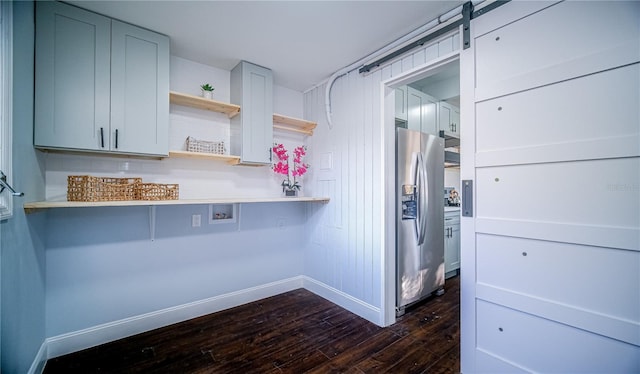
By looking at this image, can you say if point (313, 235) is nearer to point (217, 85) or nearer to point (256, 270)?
point (256, 270)

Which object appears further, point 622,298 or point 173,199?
point 173,199

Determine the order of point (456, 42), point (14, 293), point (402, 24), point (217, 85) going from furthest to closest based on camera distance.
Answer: point (217, 85)
point (402, 24)
point (456, 42)
point (14, 293)

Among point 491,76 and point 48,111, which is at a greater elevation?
point 491,76

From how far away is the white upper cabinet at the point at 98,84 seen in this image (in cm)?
173

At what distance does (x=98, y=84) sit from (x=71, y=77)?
14 centimetres

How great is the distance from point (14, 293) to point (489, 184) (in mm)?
2820

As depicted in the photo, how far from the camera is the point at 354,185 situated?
269cm

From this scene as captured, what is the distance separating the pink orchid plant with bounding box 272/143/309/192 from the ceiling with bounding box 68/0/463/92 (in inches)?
36.3

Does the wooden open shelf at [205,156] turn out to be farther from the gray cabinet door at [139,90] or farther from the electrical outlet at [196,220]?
the electrical outlet at [196,220]

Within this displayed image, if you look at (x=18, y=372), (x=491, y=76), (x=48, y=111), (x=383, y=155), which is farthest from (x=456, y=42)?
(x=18, y=372)

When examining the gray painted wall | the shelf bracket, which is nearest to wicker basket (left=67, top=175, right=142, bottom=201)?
the gray painted wall

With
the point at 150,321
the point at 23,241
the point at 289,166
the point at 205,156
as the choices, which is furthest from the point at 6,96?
the point at 289,166

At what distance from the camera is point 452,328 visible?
2.38 meters

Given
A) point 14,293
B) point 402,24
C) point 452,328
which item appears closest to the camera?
point 14,293
